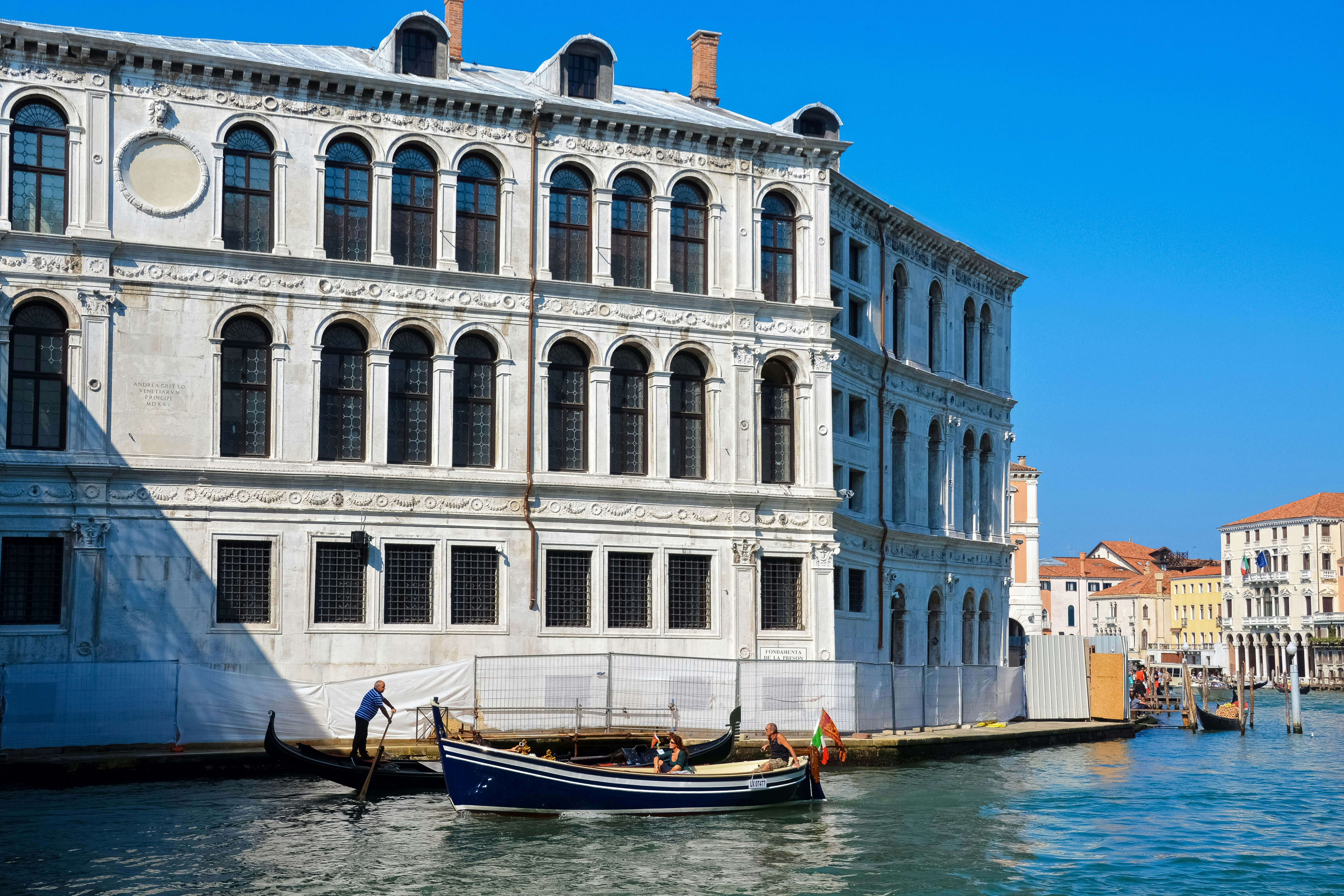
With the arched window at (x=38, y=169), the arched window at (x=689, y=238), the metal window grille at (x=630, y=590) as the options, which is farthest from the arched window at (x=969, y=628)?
the arched window at (x=38, y=169)

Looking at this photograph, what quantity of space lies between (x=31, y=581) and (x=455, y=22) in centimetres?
1600

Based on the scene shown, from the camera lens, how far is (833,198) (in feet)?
121

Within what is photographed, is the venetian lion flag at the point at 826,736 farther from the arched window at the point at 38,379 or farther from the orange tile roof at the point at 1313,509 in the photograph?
the orange tile roof at the point at 1313,509

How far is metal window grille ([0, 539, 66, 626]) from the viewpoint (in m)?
28.2

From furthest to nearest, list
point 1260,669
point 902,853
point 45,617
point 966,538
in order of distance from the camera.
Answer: point 1260,669, point 966,538, point 45,617, point 902,853

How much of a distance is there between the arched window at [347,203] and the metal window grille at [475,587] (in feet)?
21.2

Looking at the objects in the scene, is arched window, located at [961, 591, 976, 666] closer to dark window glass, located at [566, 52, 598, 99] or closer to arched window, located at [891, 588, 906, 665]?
arched window, located at [891, 588, 906, 665]

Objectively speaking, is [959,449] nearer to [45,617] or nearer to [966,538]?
[966,538]

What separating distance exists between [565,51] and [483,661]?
13603 mm

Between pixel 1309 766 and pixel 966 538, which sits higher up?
pixel 966 538

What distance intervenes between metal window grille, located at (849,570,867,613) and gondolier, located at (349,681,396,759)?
48.1 ft

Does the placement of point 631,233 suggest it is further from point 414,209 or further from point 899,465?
point 899,465

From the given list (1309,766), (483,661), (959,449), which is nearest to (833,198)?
(959,449)

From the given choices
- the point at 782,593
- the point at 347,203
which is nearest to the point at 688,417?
the point at 782,593
